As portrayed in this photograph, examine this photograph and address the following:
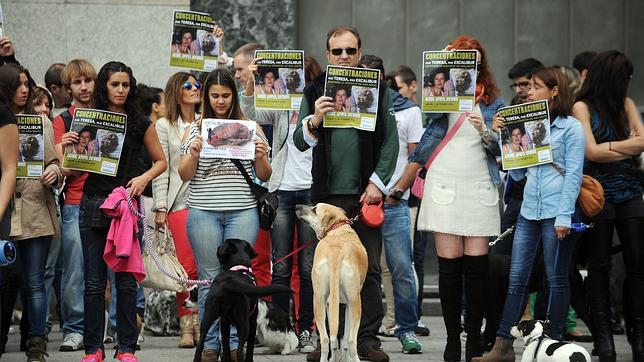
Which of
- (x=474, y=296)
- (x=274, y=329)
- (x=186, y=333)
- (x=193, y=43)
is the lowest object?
(x=186, y=333)

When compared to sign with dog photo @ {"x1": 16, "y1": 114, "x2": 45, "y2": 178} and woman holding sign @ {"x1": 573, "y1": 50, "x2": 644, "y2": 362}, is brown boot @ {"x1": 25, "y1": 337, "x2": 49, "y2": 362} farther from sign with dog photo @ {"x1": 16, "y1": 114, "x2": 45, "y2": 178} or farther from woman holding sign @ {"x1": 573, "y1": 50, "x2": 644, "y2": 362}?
woman holding sign @ {"x1": 573, "y1": 50, "x2": 644, "y2": 362}

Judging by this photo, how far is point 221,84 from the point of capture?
9.16 meters

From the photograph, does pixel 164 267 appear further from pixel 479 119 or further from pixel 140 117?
pixel 479 119

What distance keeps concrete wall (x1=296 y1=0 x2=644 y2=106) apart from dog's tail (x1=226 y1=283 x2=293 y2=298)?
6.22 m

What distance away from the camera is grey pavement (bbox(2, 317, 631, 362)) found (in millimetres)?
9617

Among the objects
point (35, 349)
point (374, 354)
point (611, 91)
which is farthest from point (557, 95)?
point (35, 349)

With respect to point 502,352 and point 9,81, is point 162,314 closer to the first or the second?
point 9,81

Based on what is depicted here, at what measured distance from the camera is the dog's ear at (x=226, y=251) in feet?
28.2

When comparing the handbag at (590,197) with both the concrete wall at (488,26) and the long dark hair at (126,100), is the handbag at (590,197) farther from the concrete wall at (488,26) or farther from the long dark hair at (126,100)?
the concrete wall at (488,26)

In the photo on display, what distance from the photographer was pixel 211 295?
327 inches

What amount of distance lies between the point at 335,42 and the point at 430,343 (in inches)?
115

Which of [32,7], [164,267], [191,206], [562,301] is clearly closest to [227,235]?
[191,206]

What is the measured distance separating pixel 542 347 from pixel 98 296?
10.1 feet

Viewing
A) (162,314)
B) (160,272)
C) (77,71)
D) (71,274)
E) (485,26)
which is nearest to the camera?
(160,272)
